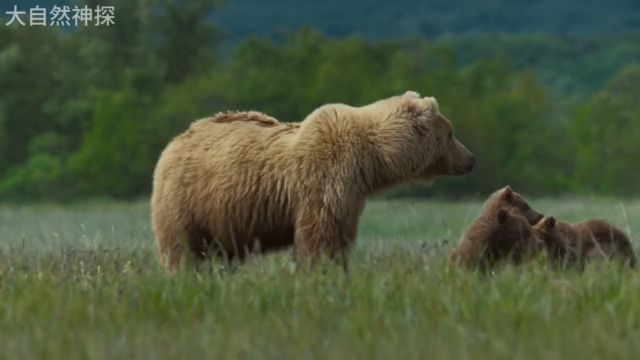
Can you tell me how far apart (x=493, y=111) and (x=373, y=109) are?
138ft

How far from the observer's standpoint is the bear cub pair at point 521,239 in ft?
27.6

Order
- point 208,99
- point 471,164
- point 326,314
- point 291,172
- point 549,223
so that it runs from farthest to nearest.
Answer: point 208,99, point 471,164, point 549,223, point 291,172, point 326,314

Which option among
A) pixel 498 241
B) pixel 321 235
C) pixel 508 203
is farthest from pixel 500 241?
pixel 321 235

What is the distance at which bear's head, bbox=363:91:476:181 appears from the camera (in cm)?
857

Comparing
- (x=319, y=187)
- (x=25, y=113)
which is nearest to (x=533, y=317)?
(x=319, y=187)

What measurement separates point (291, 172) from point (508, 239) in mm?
1239

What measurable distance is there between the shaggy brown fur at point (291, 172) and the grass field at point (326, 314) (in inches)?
27.0

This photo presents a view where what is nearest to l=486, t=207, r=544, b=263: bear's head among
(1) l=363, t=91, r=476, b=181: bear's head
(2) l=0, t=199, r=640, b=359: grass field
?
(1) l=363, t=91, r=476, b=181: bear's head

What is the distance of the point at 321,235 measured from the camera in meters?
8.24

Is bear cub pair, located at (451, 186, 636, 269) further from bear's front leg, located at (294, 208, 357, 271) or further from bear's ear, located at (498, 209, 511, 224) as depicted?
bear's front leg, located at (294, 208, 357, 271)

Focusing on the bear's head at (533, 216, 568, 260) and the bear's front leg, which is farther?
the bear's head at (533, 216, 568, 260)

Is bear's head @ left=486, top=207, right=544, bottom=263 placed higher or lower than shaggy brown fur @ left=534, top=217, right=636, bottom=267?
higher

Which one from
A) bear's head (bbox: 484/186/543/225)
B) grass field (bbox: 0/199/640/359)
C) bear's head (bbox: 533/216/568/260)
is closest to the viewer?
grass field (bbox: 0/199/640/359)

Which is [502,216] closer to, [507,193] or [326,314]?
[507,193]
